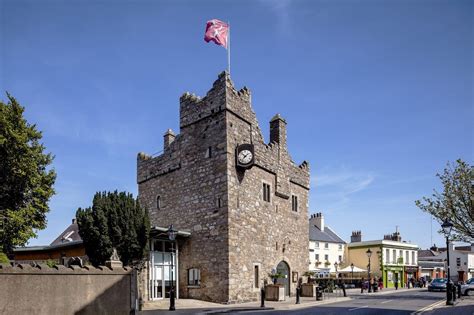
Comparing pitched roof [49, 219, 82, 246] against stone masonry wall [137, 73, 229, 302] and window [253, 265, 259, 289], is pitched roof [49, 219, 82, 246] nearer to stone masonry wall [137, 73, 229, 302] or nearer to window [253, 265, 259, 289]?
stone masonry wall [137, 73, 229, 302]

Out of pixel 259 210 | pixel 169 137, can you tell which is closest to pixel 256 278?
pixel 259 210

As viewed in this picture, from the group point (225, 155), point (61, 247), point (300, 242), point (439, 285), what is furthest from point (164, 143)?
point (439, 285)

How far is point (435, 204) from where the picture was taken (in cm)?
2464

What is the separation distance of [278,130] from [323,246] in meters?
26.6

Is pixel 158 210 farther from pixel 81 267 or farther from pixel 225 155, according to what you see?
pixel 81 267

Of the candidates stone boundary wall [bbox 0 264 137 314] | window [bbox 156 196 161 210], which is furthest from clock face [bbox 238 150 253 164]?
stone boundary wall [bbox 0 264 137 314]

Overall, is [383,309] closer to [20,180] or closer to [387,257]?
[20,180]

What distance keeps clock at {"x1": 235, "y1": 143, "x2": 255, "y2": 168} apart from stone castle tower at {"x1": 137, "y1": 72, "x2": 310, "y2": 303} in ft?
0.93

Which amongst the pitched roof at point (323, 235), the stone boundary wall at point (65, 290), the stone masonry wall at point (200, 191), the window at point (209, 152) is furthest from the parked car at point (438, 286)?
the stone boundary wall at point (65, 290)

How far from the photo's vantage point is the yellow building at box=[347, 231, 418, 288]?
2087 inches

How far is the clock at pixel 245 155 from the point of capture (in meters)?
24.1

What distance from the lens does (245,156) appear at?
79.6 feet

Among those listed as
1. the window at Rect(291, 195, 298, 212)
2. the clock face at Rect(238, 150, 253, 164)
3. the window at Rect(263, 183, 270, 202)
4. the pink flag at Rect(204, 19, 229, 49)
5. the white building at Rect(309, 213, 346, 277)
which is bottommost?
the white building at Rect(309, 213, 346, 277)

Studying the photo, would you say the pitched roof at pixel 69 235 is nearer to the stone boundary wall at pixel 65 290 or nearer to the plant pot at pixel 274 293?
the plant pot at pixel 274 293
